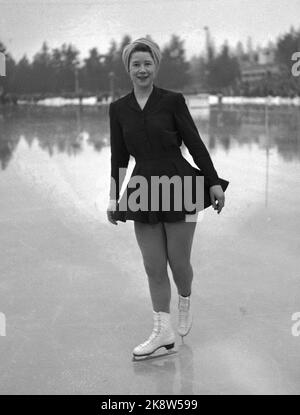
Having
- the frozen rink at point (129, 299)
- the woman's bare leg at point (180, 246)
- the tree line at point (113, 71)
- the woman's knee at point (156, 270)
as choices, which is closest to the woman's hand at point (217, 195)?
the woman's bare leg at point (180, 246)

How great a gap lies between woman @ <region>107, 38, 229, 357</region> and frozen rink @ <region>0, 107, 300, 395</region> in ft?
0.76

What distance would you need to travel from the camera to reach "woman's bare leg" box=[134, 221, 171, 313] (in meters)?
2.28

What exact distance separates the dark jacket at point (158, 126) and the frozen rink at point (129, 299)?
0.77m

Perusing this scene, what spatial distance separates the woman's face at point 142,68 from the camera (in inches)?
85.3

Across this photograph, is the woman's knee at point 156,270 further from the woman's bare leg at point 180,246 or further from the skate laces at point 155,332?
the skate laces at point 155,332

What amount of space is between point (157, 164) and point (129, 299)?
39.8 inches

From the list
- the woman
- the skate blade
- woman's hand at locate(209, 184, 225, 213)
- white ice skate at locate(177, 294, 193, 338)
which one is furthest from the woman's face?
the skate blade

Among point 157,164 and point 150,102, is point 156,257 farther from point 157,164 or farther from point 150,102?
point 150,102

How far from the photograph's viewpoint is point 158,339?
7.63 ft

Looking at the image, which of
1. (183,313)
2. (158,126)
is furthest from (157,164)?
(183,313)

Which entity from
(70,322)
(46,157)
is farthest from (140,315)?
(46,157)

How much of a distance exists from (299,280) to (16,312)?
63.5 inches

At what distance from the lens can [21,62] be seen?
33.4 m

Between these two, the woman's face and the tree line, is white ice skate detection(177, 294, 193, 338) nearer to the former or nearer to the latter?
the woman's face
